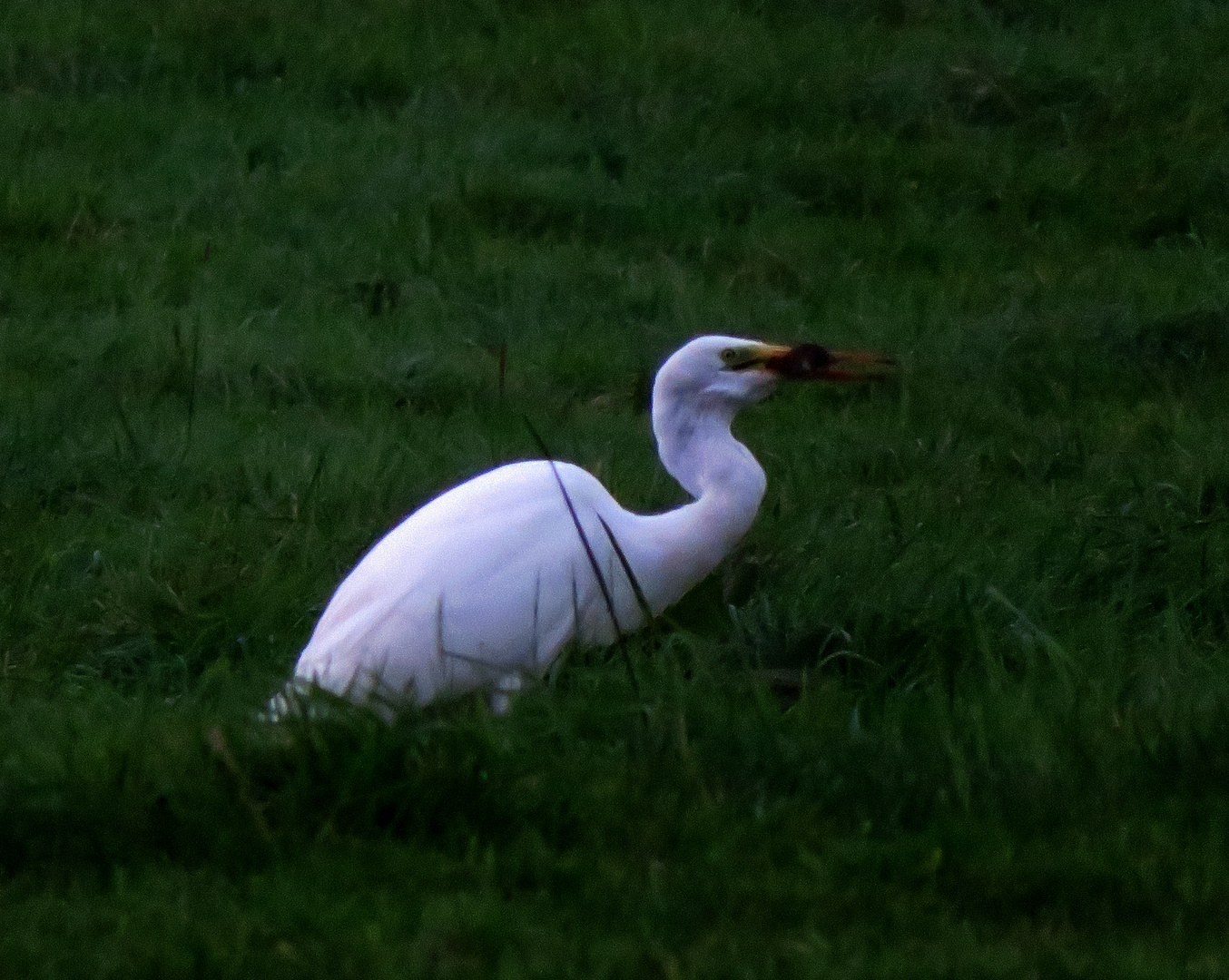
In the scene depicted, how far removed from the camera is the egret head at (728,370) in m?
4.84

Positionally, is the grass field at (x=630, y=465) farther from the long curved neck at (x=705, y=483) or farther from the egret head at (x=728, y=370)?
the egret head at (x=728, y=370)

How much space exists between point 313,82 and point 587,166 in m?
1.37

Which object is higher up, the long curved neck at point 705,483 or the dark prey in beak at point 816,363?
the dark prey in beak at point 816,363

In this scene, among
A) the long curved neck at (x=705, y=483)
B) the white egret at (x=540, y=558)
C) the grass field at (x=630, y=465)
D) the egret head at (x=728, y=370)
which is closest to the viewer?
the grass field at (x=630, y=465)

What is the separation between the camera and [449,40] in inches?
377

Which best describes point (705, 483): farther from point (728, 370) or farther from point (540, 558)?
point (540, 558)

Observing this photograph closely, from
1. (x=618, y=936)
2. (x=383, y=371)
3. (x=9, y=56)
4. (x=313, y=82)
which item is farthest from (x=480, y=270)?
(x=618, y=936)

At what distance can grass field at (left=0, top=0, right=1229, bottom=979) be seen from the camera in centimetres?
290

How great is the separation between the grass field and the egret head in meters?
0.36

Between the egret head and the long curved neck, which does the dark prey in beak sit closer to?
the egret head

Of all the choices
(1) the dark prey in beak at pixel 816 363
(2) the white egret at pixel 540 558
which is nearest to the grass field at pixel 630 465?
(2) the white egret at pixel 540 558

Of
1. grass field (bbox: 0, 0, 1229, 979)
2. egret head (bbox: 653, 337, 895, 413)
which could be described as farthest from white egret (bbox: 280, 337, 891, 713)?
grass field (bbox: 0, 0, 1229, 979)

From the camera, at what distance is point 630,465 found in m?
5.88

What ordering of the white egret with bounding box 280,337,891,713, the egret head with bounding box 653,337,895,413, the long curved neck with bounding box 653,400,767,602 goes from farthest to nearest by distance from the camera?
the egret head with bounding box 653,337,895,413 < the long curved neck with bounding box 653,400,767,602 < the white egret with bounding box 280,337,891,713
